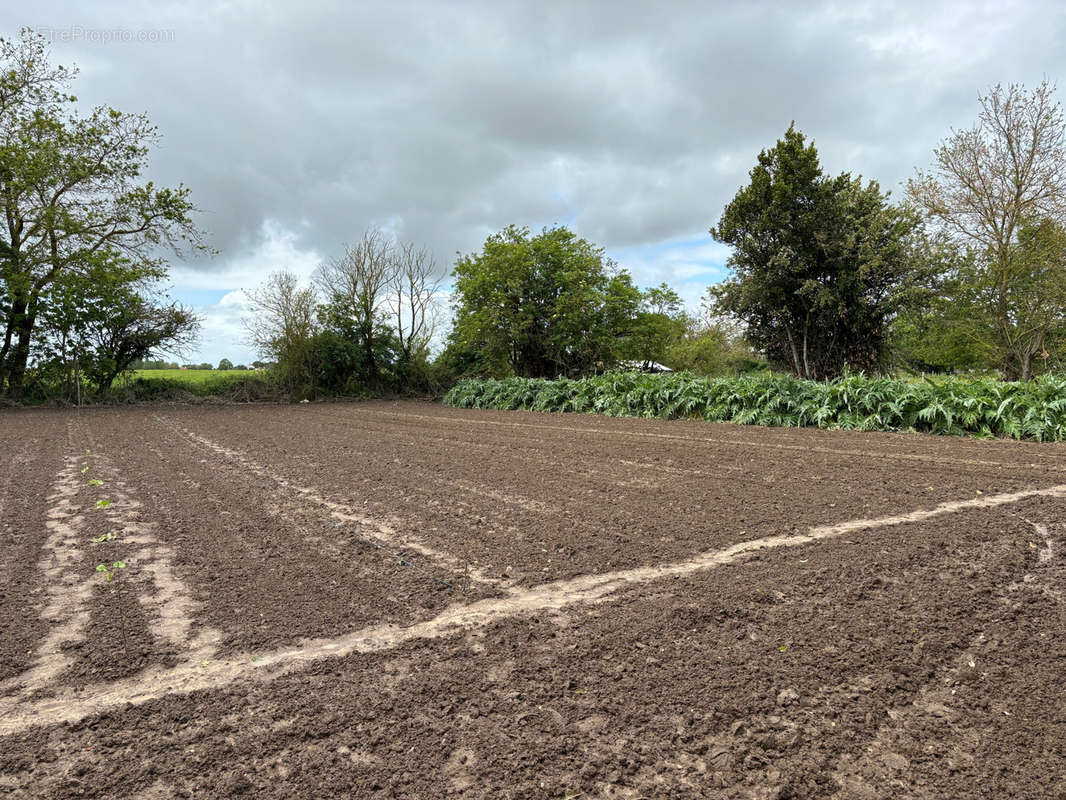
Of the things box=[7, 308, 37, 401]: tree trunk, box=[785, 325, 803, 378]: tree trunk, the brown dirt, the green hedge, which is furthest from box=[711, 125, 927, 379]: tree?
box=[7, 308, 37, 401]: tree trunk

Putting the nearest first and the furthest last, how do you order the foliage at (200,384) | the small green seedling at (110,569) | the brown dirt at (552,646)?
the brown dirt at (552,646), the small green seedling at (110,569), the foliage at (200,384)

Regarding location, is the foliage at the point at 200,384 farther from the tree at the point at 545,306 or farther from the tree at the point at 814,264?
the tree at the point at 814,264

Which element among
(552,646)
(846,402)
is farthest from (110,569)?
(846,402)

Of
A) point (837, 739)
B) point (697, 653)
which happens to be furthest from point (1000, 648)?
point (697, 653)

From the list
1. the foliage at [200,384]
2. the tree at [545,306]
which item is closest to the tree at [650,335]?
the tree at [545,306]

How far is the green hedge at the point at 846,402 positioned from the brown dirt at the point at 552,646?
16.0 ft

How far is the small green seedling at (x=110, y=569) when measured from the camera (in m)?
3.62

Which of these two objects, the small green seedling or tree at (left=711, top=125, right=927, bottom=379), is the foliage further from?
the small green seedling

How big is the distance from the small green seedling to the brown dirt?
0.10 meters

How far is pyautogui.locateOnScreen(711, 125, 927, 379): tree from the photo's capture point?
20391mm

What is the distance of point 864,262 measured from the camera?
2077cm

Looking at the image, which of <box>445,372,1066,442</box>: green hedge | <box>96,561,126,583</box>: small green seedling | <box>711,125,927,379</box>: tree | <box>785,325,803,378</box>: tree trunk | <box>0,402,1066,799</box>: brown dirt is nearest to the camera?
<box>0,402,1066,799</box>: brown dirt

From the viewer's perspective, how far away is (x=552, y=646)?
2.69m

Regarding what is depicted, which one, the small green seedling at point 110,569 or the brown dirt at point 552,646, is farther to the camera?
the small green seedling at point 110,569
